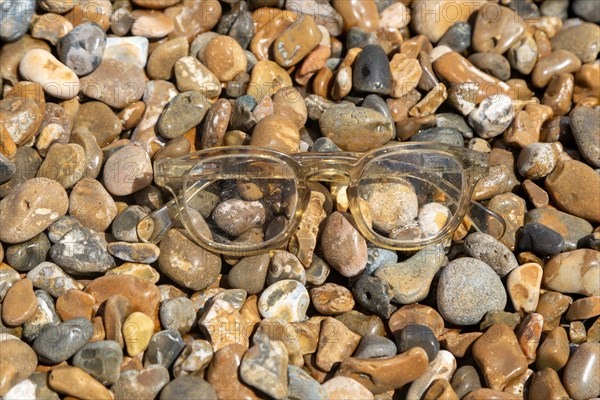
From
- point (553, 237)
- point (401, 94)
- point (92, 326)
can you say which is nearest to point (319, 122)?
point (401, 94)

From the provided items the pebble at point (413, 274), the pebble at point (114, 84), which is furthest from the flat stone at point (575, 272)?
the pebble at point (114, 84)

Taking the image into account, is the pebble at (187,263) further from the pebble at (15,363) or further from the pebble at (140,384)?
the pebble at (15,363)

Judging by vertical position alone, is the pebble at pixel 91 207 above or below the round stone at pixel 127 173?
below

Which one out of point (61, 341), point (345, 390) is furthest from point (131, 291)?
point (345, 390)

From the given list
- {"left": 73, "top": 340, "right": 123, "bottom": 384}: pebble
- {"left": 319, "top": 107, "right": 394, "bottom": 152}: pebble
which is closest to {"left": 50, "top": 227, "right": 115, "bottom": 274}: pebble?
{"left": 73, "top": 340, "right": 123, "bottom": 384}: pebble

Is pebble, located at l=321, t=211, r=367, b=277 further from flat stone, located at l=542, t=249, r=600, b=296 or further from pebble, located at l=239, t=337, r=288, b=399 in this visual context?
flat stone, located at l=542, t=249, r=600, b=296

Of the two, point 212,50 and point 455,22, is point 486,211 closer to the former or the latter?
point 455,22
